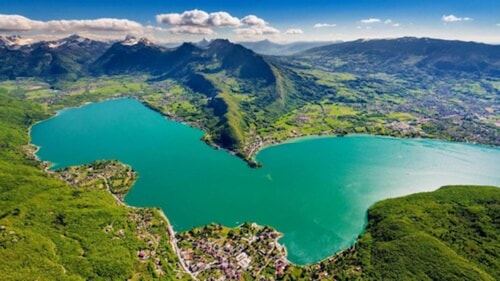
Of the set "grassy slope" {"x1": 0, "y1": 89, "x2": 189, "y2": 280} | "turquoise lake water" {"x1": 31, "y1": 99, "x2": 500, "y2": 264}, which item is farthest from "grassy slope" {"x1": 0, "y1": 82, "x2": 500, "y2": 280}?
"turquoise lake water" {"x1": 31, "y1": 99, "x2": 500, "y2": 264}

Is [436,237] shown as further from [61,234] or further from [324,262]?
[61,234]

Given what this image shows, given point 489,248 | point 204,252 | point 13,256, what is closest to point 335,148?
point 489,248

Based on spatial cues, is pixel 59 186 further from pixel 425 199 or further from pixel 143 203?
pixel 425 199

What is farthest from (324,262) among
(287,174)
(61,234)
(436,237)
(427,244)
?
(61,234)

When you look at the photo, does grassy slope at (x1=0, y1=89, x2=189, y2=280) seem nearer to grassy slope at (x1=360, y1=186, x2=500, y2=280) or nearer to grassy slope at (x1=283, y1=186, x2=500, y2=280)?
grassy slope at (x1=283, y1=186, x2=500, y2=280)

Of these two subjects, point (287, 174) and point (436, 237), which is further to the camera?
point (287, 174)

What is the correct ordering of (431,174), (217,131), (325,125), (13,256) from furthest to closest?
1. (325,125)
2. (217,131)
3. (431,174)
4. (13,256)
